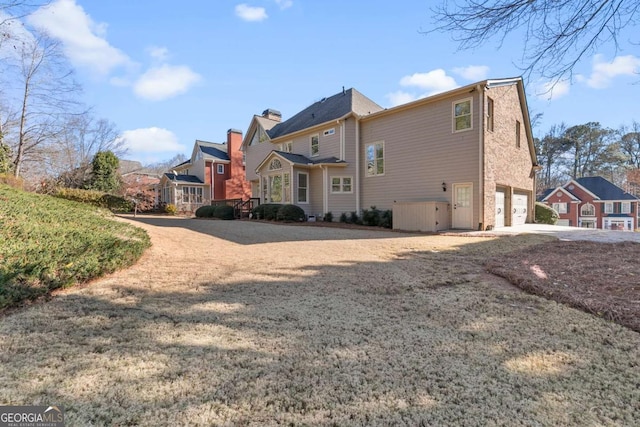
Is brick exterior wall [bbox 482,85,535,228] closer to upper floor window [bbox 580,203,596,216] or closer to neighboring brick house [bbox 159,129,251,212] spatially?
neighboring brick house [bbox 159,129,251,212]

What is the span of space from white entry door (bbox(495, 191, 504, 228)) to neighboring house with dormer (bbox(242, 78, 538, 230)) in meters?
0.05

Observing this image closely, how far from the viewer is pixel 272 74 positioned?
1149cm

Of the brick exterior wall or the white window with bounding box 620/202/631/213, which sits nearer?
the brick exterior wall

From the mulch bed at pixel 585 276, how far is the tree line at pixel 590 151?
1264 inches

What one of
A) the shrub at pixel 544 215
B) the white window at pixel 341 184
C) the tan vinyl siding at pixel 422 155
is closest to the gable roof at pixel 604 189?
the shrub at pixel 544 215

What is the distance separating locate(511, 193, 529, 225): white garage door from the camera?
577 inches

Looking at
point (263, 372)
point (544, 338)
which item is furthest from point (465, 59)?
point (263, 372)

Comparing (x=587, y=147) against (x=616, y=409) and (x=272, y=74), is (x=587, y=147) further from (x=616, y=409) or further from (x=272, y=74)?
(x=616, y=409)

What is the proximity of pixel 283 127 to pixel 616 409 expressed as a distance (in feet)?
69.8

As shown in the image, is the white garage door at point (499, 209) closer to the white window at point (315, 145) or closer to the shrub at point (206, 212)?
the white window at point (315, 145)

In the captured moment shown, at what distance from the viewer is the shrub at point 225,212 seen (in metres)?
17.9

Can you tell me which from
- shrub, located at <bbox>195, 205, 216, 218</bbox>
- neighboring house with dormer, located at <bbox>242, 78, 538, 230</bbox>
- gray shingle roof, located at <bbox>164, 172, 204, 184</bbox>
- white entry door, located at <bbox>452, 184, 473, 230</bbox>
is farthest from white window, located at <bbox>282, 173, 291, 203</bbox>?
gray shingle roof, located at <bbox>164, 172, 204, 184</bbox>

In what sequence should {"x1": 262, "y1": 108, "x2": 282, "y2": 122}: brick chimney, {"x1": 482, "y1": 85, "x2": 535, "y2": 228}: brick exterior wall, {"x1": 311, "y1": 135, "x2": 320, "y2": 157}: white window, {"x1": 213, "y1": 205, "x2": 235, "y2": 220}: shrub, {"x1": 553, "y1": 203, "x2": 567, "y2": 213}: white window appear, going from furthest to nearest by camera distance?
{"x1": 553, "y1": 203, "x2": 567, "y2": 213}: white window < {"x1": 262, "y1": 108, "x2": 282, "y2": 122}: brick chimney < {"x1": 213, "y1": 205, "x2": 235, "y2": 220}: shrub < {"x1": 311, "y1": 135, "x2": 320, "y2": 157}: white window < {"x1": 482, "y1": 85, "x2": 535, "y2": 228}: brick exterior wall

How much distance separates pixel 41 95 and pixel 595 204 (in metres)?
47.3
